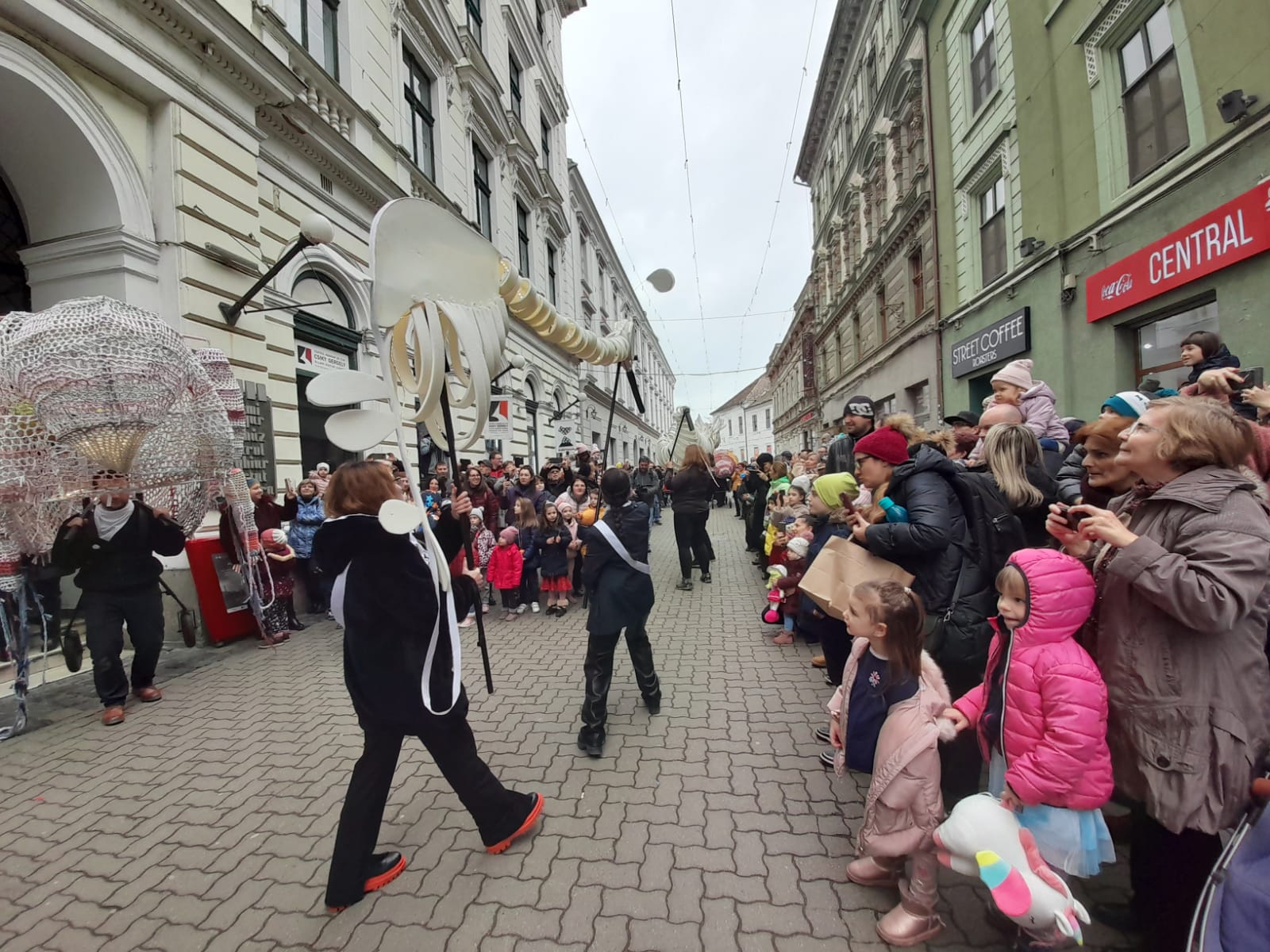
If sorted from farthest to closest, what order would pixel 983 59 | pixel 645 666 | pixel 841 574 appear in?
pixel 983 59 < pixel 645 666 < pixel 841 574

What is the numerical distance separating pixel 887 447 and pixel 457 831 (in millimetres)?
2842

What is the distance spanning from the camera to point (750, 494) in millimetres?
10195

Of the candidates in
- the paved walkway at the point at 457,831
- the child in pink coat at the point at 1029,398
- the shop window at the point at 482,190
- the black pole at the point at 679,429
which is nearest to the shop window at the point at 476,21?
the shop window at the point at 482,190

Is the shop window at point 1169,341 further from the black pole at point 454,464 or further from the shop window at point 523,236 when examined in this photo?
the shop window at point 523,236

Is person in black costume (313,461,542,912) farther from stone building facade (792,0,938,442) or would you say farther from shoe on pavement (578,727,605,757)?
stone building facade (792,0,938,442)

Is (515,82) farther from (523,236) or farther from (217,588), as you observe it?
(217,588)

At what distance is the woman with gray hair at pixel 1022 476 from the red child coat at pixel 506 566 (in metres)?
4.99

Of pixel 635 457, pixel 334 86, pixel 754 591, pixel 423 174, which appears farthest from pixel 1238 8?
pixel 635 457

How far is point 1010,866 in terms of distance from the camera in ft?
5.13

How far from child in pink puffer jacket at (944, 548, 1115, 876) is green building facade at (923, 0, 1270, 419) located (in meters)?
6.05

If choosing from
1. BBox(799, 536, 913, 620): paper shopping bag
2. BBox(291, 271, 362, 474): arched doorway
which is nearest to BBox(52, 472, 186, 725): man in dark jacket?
BBox(291, 271, 362, 474): arched doorway

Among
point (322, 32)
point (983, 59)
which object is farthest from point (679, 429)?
point (983, 59)

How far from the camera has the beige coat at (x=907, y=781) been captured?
1.92 metres

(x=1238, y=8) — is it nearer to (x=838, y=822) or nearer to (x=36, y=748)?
(x=838, y=822)
